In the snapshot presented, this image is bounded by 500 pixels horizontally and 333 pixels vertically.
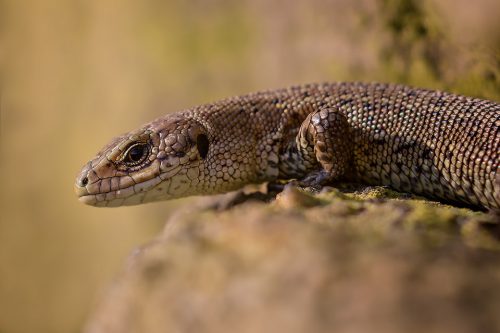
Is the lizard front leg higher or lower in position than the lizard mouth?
higher

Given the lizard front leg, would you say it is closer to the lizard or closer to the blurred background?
the lizard

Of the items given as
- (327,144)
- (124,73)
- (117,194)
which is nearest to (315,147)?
(327,144)

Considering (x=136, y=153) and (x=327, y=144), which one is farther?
Answer: (x=136, y=153)

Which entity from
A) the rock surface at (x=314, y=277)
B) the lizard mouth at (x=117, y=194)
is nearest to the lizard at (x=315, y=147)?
the lizard mouth at (x=117, y=194)

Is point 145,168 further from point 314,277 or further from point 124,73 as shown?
point 124,73

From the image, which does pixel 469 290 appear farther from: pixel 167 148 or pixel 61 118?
pixel 61 118

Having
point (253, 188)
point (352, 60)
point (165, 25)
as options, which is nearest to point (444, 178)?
point (253, 188)

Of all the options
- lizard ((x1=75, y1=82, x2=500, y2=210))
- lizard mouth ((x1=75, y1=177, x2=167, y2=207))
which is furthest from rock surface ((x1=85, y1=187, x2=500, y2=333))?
lizard mouth ((x1=75, y1=177, x2=167, y2=207))
